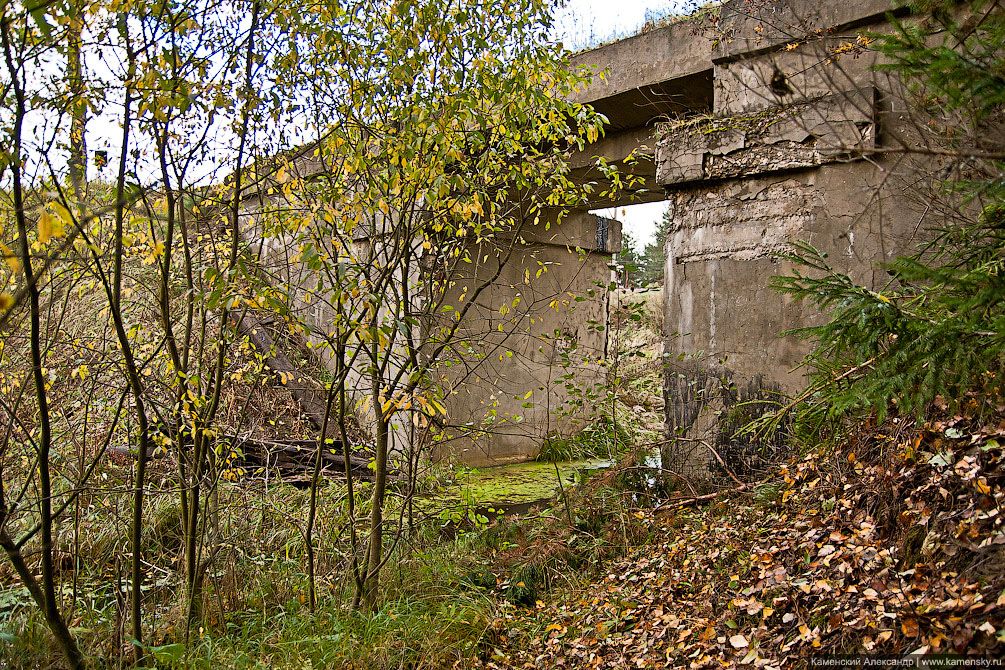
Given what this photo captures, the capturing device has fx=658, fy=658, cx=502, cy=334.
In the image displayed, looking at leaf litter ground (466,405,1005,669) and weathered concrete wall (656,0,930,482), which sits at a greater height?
weathered concrete wall (656,0,930,482)

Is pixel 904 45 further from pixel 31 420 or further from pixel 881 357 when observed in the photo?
pixel 31 420

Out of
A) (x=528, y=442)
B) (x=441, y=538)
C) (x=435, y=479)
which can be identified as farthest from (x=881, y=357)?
(x=528, y=442)

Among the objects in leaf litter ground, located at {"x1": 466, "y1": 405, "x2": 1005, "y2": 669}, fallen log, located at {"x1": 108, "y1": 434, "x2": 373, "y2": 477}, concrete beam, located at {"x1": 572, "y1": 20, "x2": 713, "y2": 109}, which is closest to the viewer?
leaf litter ground, located at {"x1": 466, "y1": 405, "x2": 1005, "y2": 669}

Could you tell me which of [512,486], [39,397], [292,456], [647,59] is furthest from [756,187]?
[292,456]

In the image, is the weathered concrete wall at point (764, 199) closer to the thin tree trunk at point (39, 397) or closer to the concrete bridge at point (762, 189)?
the concrete bridge at point (762, 189)

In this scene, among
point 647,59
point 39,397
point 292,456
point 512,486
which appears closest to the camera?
point 39,397

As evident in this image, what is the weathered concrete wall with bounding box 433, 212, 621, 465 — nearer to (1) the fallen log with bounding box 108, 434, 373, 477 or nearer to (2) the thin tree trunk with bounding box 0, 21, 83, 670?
(1) the fallen log with bounding box 108, 434, 373, 477

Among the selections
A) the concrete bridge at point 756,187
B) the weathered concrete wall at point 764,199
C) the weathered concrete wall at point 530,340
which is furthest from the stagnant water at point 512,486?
the weathered concrete wall at point 764,199

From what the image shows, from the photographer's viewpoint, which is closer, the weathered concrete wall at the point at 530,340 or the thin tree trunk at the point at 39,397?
the thin tree trunk at the point at 39,397

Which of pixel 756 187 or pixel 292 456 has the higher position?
pixel 756 187

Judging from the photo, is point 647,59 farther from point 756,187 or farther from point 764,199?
point 764,199

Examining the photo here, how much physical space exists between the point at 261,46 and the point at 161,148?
745 millimetres

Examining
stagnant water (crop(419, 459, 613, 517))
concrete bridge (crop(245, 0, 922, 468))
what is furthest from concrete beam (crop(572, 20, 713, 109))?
stagnant water (crop(419, 459, 613, 517))

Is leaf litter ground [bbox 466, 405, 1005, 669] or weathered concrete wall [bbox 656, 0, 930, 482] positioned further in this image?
weathered concrete wall [bbox 656, 0, 930, 482]
